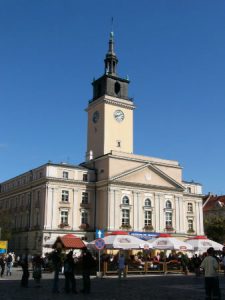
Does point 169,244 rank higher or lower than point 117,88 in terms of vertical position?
lower

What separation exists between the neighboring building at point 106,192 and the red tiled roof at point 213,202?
23.4m

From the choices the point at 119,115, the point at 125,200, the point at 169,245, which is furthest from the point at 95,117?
the point at 169,245

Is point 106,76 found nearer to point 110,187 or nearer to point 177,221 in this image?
point 110,187

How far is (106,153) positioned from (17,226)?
645 inches

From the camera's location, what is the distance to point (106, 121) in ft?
210

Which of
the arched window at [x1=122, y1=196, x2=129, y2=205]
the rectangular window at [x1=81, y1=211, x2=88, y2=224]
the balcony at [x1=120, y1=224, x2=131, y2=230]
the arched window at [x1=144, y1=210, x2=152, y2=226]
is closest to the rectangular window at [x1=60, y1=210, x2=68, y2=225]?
the rectangular window at [x1=81, y1=211, x2=88, y2=224]

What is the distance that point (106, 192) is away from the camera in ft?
185

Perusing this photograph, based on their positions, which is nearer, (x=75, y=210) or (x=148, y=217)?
(x=75, y=210)

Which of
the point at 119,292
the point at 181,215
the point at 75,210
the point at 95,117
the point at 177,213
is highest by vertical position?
the point at 95,117

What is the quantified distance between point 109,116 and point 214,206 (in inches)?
1425

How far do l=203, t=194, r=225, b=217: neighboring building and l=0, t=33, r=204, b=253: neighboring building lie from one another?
22024 mm

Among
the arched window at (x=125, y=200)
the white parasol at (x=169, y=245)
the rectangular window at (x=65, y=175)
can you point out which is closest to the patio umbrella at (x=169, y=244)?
the white parasol at (x=169, y=245)

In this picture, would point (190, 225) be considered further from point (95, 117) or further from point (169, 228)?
point (95, 117)

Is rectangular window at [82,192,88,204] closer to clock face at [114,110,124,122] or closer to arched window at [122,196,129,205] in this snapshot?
arched window at [122,196,129,205]
